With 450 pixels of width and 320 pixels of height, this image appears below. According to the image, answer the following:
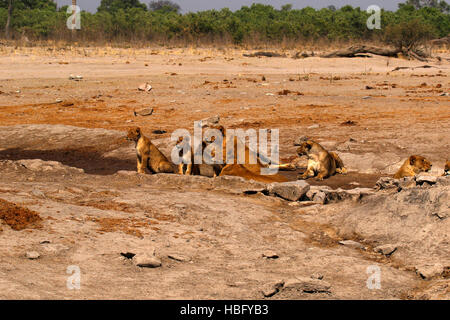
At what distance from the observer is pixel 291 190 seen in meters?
8.77

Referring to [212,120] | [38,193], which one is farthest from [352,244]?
[212,120]

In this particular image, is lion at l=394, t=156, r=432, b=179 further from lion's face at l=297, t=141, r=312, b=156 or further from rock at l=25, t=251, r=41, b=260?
rock at l=25, t=251, r=41, b=260

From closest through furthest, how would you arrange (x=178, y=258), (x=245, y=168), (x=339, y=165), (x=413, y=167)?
(x=178, y=258), (x=413, y=167), (x=245, y=168), (x=339, y=165)

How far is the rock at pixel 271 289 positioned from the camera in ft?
16.8

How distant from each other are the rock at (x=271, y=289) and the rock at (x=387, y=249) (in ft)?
5.89

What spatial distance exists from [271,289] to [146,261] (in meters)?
1.20

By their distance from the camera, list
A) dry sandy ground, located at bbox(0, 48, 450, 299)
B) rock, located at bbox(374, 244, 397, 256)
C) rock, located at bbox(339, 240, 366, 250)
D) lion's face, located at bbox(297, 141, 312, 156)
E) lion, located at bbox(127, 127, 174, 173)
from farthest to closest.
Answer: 1. lion's face, located at bbox(297, 141, 312, 156)
2. lion, located at bbox(127, 127, 174, 173)
3. rock, located at bbox(339, 240, 366, 250)
4. rock, located at bbox(374, 244, 397, 256)
5. dry sandy ground, located at bbox(0, 48, 450, 299)

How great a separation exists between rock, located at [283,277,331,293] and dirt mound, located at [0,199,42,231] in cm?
264

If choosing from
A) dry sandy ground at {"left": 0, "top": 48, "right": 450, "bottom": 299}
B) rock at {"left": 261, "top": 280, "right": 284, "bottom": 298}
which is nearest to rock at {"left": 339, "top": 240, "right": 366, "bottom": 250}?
dry sandy ground at {"left": 0, "top": 48, "right": 450, "bottom": 299}

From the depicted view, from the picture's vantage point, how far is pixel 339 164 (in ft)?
36.7

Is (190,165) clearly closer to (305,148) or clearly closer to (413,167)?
(305,148)

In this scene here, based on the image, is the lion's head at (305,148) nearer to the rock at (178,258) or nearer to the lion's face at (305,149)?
the lion's face at (305,149)

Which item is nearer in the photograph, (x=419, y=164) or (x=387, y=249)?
(x=387, y=249)

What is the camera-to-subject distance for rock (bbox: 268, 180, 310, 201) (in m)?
8.73
